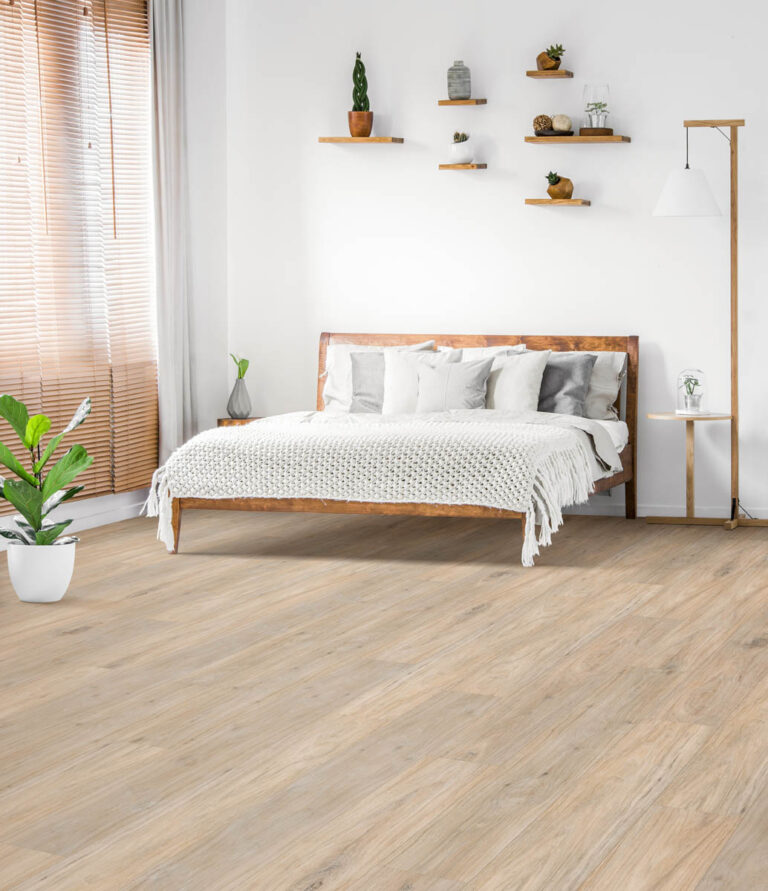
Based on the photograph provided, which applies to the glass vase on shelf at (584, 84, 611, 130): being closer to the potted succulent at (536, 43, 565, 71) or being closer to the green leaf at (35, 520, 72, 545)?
the potted succulent at (536, 43, 565, 71)

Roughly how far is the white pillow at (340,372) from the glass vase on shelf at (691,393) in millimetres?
1300

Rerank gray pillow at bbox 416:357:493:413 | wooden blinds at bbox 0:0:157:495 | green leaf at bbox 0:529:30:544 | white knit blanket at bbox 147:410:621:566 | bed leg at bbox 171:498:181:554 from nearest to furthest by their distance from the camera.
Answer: green leaf at bbox 0:529:30:544
white knit blanket at bbox 147:410:621:566
bed leg at bbox 171:498:181:554
wooden blinds at bbox 0:0:157:495
gray pillow at bbox 416:357:493:413

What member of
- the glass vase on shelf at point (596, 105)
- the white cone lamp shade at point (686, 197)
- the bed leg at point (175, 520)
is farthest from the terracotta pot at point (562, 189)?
the bed leg at point (175, 520)

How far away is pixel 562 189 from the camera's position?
593 cm

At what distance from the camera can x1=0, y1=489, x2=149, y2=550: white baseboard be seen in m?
5.68

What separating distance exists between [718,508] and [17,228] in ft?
11.8

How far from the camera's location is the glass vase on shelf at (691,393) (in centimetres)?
566

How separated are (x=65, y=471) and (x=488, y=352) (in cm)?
246

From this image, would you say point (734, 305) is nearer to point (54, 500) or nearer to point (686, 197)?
point (686, 197)

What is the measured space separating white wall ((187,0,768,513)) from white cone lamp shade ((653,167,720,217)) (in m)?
0.34

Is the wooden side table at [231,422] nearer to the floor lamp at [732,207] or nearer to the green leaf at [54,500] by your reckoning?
the green leaf at [54,500]

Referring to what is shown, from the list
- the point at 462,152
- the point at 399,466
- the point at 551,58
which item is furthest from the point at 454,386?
the point at 551,58

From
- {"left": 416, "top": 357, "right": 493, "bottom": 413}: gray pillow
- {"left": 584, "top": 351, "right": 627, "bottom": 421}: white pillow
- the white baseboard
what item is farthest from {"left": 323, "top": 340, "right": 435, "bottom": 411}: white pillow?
the white baseboard

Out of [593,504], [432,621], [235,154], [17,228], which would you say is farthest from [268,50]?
[432,621]
